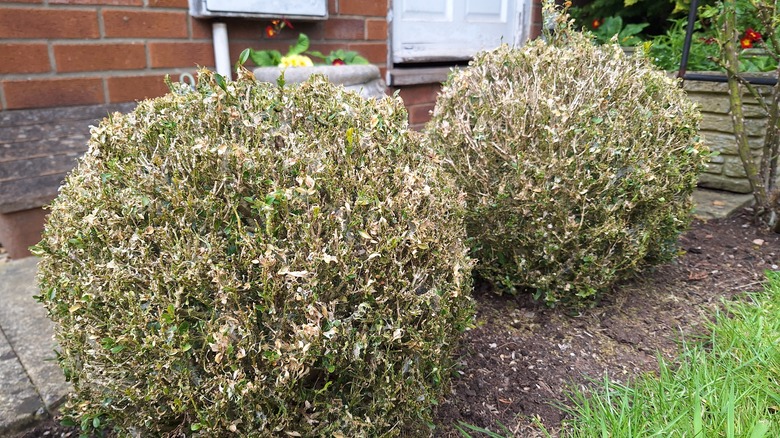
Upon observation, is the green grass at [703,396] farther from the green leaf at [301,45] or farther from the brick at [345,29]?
the brick at [345,29]

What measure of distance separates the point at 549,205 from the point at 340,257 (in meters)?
1.25

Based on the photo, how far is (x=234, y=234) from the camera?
127 centimetres

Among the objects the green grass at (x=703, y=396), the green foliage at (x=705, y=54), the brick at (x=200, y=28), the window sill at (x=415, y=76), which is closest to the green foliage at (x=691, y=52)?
the green foliage at (x=705, y=54)

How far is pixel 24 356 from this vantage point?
2.03m

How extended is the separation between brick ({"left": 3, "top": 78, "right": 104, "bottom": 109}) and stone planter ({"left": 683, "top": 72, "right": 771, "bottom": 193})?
4076mm

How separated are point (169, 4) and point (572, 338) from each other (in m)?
2.93

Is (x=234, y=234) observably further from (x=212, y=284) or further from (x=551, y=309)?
(x=551, y=309)

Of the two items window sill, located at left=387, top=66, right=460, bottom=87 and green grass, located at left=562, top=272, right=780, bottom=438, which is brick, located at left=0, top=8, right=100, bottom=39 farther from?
green grass, located at left=562, top=272, right=780, bottom=438

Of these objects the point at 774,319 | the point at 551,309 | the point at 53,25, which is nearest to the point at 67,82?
the point at 53,25

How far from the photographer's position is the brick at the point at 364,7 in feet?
13.5

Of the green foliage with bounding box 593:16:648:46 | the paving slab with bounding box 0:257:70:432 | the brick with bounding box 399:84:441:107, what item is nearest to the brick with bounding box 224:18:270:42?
the brick with bounding box 399:84:441:107

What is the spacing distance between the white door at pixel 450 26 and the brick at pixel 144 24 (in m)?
1.92

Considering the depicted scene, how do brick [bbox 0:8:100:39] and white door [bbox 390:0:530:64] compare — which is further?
white door [bbox 390:0:530:64]

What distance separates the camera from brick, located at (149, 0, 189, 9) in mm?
3174
